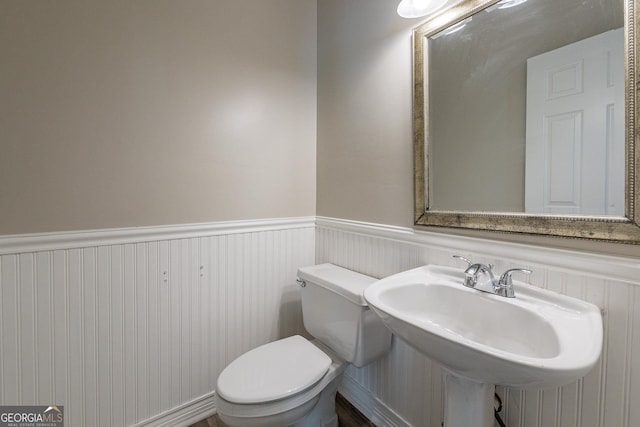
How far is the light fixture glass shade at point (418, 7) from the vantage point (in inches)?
43.4

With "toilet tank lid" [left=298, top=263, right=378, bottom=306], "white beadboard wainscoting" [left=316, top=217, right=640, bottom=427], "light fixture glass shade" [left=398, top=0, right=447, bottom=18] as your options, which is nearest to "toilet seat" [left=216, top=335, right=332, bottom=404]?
"toilet tank lid" [left=298, top=263, right=378, bottom=306]

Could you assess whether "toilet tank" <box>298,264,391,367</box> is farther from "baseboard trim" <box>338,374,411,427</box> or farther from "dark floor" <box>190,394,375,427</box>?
"dark floor" <box>190,394,375,427</box>

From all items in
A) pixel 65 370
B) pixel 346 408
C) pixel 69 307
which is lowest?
pixel 346 408

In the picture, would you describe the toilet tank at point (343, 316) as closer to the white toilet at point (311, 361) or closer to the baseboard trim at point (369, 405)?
the white toilet at point (311, 361)

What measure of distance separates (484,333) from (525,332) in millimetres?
125

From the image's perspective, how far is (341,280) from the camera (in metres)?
1.38

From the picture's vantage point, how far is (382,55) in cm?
138

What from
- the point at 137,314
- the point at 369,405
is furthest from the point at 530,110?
the point at 137,314

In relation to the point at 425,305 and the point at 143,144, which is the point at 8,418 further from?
the point at 425,305

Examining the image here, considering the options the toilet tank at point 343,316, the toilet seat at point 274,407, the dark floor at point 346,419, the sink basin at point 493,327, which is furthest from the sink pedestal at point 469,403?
the dark floor at point 346,419

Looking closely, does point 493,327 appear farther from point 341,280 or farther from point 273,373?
point 273,373

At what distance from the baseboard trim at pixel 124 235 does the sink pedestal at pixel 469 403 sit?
1151 millimetres

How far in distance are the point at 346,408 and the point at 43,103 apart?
1.96m

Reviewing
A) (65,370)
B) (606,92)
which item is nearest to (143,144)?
(65,370)
